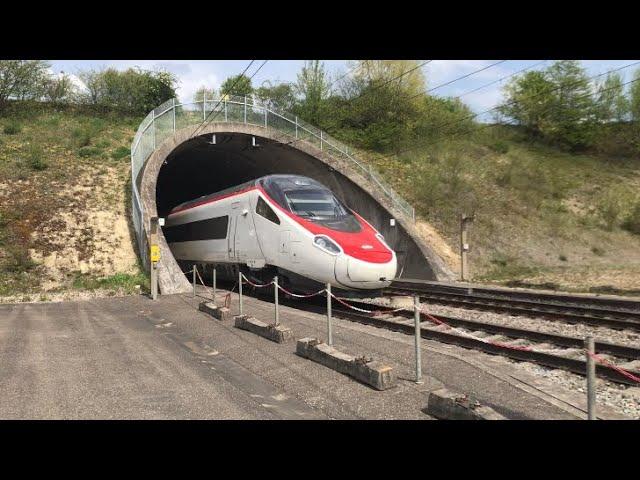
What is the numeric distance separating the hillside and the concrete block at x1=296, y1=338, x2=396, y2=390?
410 inches

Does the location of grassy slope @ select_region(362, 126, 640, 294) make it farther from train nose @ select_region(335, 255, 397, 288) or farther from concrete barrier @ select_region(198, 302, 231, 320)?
concrete barrier @ select_region(198, 302, 231, 320)

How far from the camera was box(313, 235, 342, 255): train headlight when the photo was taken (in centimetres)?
1245

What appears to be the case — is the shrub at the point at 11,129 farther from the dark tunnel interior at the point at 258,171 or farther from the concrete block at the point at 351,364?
the concrete block at the point at 351,364

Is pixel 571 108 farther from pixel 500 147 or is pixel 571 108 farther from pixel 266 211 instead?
pixel 266 211

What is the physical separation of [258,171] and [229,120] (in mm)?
4297

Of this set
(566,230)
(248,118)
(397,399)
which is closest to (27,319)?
(397,399)

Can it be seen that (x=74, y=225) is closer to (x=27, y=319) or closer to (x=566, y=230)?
(x=27, y=319)

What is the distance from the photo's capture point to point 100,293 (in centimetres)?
1633

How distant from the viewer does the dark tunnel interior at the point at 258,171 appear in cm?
2241

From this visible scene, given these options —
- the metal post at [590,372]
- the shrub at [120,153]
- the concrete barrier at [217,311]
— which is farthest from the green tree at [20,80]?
the metal post at [590,372]

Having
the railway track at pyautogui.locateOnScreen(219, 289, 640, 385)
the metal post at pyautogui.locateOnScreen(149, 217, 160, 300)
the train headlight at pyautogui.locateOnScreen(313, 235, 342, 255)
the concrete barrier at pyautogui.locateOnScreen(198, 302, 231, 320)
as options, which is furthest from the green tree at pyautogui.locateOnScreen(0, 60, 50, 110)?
the railway track at pyautogui.locateOnScreen(219, 289, 640, 385)

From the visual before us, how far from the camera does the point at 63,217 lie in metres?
19.9

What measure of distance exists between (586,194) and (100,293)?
94.7 feet

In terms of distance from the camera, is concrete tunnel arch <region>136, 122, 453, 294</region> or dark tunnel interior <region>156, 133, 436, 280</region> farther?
dark tunnel interior <region>156, 133, 436, 280</region>
